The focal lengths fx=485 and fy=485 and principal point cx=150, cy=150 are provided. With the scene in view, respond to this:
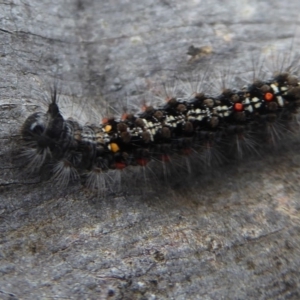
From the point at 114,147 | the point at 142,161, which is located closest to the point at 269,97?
the point at 142,161

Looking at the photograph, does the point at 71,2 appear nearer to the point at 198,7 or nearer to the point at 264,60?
the point at 198,7

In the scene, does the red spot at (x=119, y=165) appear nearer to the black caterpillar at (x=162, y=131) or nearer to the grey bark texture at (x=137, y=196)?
the black caterpillar at (x=162, y=131)

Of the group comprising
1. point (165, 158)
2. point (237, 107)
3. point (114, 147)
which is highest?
point (237, 107)

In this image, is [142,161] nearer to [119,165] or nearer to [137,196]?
[119,165]

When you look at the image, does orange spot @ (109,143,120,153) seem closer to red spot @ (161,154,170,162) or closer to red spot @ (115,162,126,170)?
red spot @ (115,162,126,170)

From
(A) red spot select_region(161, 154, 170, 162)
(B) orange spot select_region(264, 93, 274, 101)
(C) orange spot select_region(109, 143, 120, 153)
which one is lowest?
(A) red spot select_region(161, 154, 170, 162)

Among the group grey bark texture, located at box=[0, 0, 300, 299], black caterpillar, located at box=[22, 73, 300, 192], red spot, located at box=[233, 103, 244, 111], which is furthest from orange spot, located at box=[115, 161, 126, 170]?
red spot, located at box=[233, 103, 244, 111]
